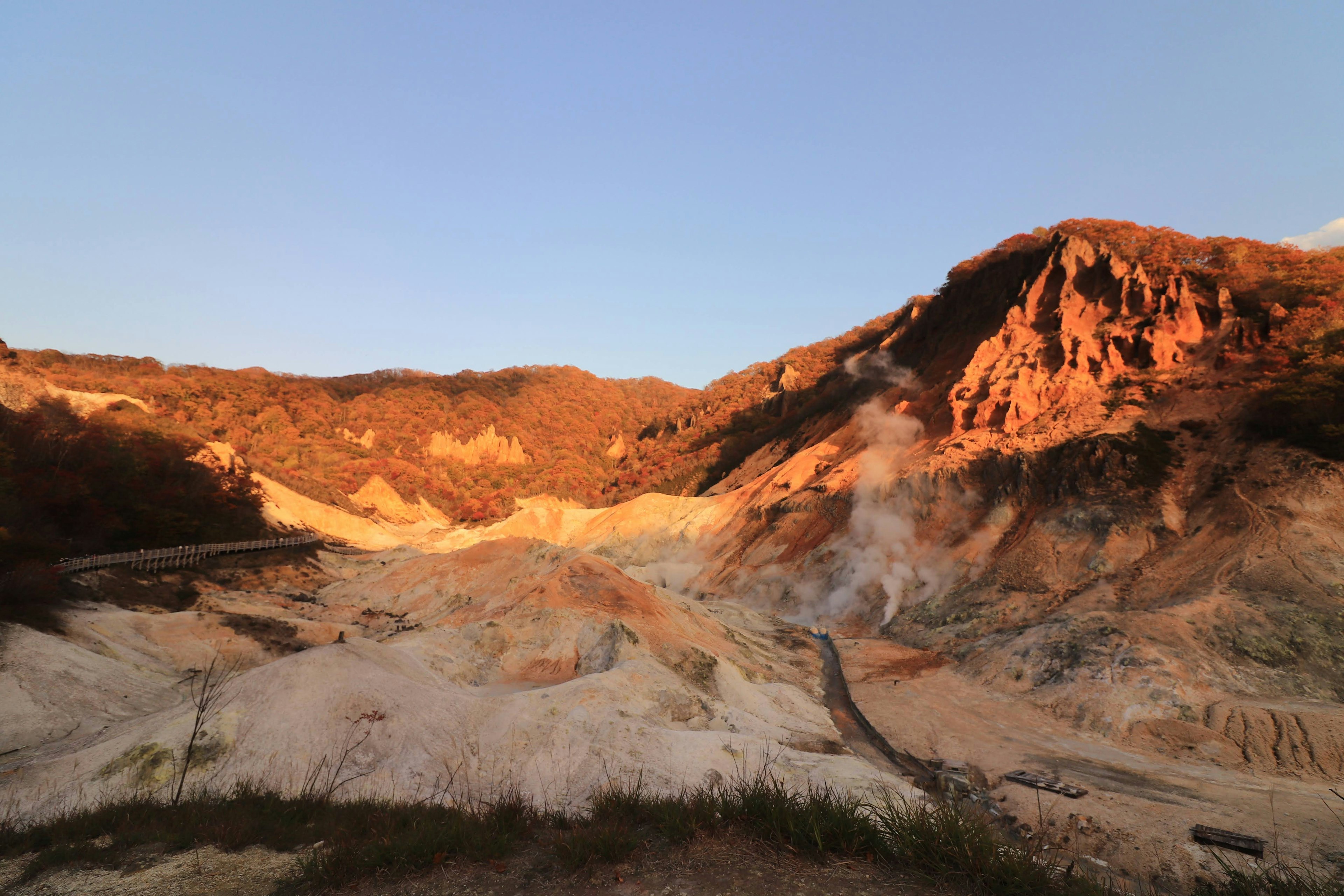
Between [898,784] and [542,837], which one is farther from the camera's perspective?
[898,784]

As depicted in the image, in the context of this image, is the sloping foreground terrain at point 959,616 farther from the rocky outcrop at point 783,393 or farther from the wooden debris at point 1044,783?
the rocky outcrop at point 783,393

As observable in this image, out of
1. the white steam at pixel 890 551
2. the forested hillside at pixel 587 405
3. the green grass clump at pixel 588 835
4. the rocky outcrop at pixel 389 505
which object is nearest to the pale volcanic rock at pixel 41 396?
the forested hillside at pixel 587 405

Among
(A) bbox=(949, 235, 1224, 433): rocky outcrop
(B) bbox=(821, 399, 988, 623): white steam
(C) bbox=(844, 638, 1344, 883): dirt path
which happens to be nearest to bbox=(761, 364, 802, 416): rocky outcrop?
(B) bbox=(821, 399, 988, 623): white steam

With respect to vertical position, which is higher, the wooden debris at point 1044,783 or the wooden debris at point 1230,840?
the wooden debris at point 1230,840

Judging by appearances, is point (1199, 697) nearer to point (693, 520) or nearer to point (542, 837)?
point (542, 837)

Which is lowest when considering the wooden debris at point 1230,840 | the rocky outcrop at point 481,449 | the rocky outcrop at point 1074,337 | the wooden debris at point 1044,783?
the wooden debris at point 1044,783

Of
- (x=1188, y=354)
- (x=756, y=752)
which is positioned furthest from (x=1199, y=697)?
(x=1188, y=354)

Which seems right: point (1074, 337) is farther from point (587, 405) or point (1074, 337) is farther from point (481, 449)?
point (587, 405)
